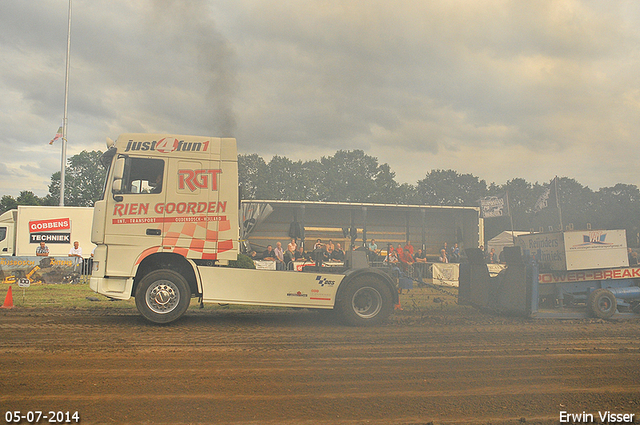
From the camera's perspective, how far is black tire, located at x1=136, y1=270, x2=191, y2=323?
317 inches

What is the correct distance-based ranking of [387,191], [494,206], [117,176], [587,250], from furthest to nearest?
1. [387,191]
2. [494,206]
3. [587,250]
4. [117,176]

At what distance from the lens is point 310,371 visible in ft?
17.9

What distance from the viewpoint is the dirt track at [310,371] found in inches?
164

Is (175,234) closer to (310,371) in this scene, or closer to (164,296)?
(164,296)

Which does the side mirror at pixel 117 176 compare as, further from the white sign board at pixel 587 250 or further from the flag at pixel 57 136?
the flag at pixel 57 136

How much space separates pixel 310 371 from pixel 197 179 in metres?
4.38

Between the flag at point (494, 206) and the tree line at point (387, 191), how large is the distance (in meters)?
5.60

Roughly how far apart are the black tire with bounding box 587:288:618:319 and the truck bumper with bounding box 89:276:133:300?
31.5ft

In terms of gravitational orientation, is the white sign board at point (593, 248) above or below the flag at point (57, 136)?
below

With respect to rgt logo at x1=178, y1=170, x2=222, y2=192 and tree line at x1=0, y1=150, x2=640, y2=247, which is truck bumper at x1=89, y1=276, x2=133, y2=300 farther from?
tree line at x1=0, y1=150, x2=640, y2=247

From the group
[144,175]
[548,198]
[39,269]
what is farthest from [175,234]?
[548,198]

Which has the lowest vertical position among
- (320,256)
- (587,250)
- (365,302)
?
(365,302)

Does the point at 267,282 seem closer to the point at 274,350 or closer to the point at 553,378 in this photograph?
the point at 274,350

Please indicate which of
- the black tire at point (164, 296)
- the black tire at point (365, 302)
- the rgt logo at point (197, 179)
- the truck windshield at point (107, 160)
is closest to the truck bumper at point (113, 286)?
the black tire at point (164, 296)
